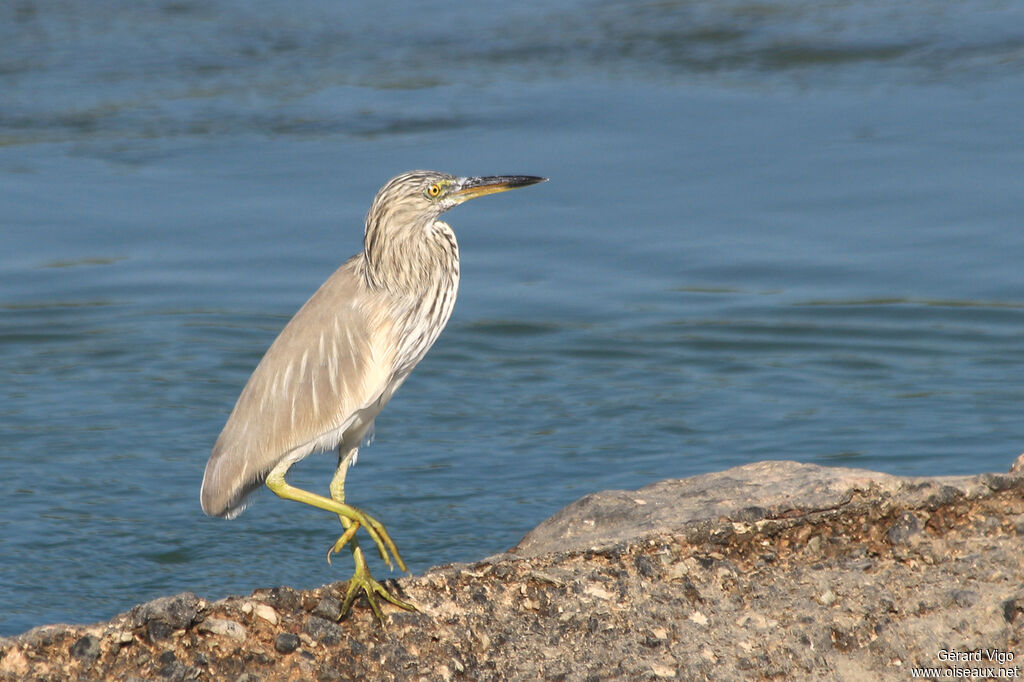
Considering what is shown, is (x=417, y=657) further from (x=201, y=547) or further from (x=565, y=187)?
(x=565, y=187)

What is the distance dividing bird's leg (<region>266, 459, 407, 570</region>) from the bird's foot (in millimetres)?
355

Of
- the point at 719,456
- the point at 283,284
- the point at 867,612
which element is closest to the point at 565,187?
the point at 283,284

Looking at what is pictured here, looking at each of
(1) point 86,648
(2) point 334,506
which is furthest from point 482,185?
(1) point 86,648

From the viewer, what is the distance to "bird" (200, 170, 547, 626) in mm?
5141

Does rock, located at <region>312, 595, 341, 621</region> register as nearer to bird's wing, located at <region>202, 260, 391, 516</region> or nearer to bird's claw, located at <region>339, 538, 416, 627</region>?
bird's claw, located at <region>339, 538, 416, 627</region>

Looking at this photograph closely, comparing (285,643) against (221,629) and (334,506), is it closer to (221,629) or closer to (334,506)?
(221,629)

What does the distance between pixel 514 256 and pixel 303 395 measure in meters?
5.24

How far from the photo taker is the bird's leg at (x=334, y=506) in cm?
491

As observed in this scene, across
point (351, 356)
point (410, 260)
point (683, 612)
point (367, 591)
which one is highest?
point (410, 260)

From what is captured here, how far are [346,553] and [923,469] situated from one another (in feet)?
9.78

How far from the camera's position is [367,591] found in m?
4.49

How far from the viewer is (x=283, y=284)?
9922 mm

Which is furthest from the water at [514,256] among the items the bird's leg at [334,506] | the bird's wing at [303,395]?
the bird's leg at [334,506]

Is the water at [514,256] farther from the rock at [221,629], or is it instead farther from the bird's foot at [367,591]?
the rock at [221,629]
